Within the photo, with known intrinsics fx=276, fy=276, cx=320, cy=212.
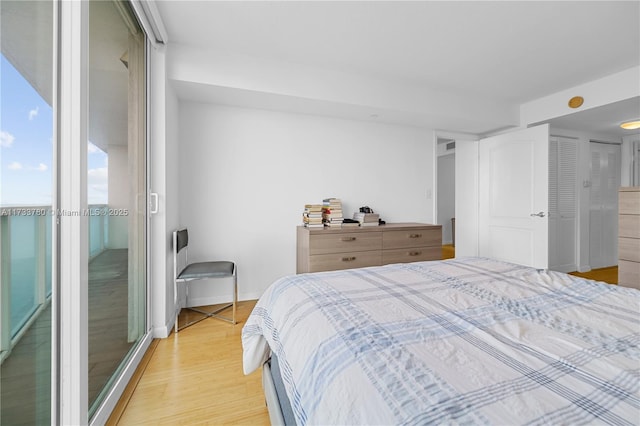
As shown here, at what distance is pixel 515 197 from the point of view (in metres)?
3.49

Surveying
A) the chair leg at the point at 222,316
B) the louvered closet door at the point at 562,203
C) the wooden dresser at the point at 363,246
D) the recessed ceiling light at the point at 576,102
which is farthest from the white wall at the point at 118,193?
the louvered closet door at the point at 562,203

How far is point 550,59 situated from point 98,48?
353cm

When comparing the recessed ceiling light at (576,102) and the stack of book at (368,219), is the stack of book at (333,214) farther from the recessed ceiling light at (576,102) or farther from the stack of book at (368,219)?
A: the recessed ceiling light at (576,102)

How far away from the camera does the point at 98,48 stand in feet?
4.53

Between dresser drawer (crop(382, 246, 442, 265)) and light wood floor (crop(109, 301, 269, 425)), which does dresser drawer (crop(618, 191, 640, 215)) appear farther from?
light wood floor (crop(109, 301, 269, 425))

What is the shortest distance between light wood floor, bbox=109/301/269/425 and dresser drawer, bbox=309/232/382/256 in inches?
42.4

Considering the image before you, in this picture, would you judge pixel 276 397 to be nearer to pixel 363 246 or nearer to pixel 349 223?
pixel 363 246

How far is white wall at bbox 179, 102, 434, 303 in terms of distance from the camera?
2867mm

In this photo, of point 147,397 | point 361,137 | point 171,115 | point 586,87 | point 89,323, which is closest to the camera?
point 89,323

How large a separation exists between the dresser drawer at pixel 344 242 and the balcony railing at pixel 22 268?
75.7 inches

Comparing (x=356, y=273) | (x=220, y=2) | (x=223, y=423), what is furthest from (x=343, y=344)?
(x=220, y=2)

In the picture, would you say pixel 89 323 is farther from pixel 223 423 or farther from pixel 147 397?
pixel 223 423

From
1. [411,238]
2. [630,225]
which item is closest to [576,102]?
[630,225]

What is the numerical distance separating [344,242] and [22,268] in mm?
2323
